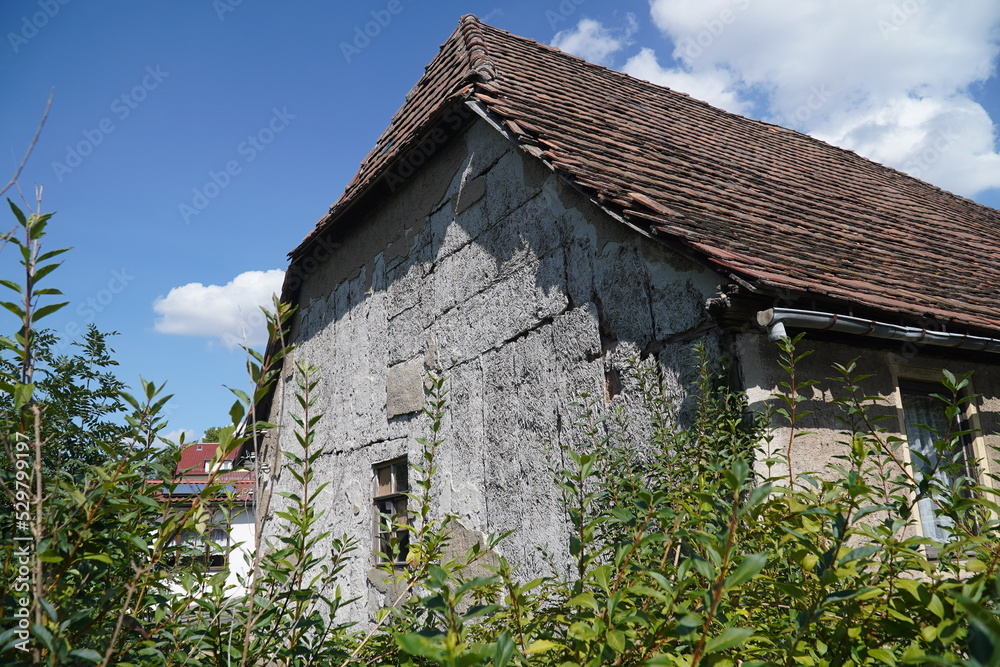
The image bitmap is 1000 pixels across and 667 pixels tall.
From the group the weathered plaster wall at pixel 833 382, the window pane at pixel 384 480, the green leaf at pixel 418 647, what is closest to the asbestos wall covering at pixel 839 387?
the weathered plaster wall at pixel 833 382

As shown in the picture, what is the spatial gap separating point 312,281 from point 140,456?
6.58m

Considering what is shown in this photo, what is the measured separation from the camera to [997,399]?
4.77 meters

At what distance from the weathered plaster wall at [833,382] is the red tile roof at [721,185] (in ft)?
1.15

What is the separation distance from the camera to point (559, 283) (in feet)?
15.3

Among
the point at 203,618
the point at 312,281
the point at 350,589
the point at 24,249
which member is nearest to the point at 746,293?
the point at 203,618

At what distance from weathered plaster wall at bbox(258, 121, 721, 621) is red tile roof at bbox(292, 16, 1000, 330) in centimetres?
26

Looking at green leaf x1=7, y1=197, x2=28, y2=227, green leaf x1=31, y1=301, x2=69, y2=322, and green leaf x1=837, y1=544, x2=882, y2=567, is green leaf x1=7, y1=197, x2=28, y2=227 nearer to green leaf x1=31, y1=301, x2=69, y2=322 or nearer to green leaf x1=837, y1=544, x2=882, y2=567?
green leaf x1=31, y1=301, x2=69, y2=322

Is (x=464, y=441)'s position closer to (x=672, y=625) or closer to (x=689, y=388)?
(x=689, y=388)

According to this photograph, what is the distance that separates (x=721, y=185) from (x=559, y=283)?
76.1 inches

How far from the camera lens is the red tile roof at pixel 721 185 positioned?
13.4 feet

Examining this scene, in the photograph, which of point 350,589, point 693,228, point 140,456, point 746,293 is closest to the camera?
point 140,456

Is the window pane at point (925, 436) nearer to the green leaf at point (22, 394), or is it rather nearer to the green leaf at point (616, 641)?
the green leaf at point (616, 641)

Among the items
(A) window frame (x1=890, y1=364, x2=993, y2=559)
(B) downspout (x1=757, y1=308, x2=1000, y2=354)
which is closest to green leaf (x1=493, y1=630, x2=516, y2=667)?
(B) downspout (x1=757, y1=308, x2=1000, y2=354)

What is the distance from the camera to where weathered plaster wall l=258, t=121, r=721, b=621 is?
4.17m
